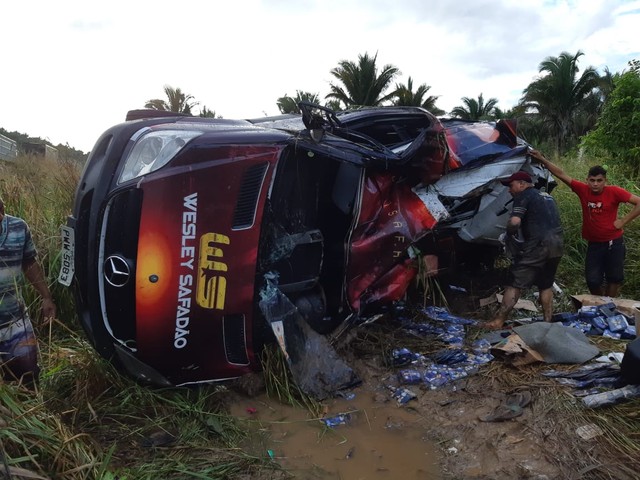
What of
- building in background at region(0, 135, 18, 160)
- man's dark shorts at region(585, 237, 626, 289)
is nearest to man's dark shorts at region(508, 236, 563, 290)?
man's dark shorts at region(585, 237, 626, 289)

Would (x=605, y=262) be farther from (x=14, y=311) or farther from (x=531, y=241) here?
(x=14, y=311)

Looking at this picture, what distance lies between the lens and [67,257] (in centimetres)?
267

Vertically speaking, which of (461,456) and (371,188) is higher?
(371,188)

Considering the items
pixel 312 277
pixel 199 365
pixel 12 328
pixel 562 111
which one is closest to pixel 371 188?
pixel 312 277

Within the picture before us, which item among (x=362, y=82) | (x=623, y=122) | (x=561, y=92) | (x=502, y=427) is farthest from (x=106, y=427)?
(x=561, y=92)

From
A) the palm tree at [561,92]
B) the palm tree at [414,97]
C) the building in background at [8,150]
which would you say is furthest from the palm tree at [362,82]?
the building in background at [8,150]

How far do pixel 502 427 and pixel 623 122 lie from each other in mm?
8979

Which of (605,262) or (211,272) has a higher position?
(211,272)

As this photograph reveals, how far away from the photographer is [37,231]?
14.4 feet

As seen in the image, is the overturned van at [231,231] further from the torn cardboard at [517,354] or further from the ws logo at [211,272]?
the torn cardboard at [517,354]

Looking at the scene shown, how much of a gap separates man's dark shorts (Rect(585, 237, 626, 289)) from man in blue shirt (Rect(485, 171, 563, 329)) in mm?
985

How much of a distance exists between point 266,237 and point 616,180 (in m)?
7.37

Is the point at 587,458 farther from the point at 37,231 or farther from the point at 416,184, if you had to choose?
the point at 37,231

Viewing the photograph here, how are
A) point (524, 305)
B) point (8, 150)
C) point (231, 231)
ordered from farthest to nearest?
point (8, 150), point (524, 305), point (231, 231)
